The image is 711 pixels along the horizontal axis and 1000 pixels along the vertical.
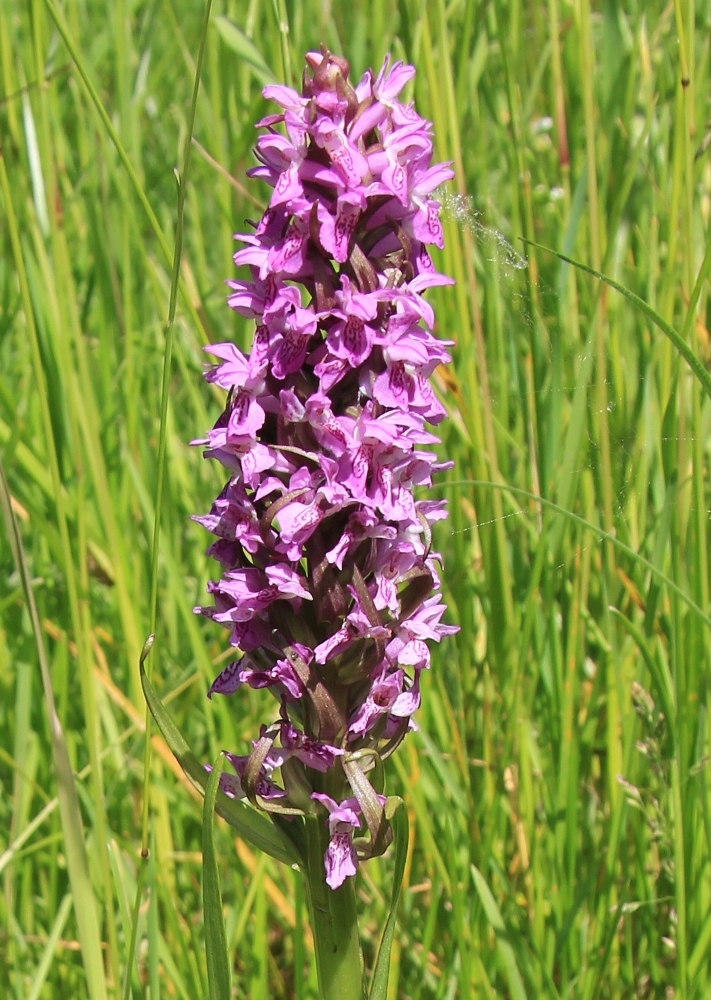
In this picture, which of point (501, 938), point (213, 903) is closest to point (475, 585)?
point (501, 938)

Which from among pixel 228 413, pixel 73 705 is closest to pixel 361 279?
pixel 228 413

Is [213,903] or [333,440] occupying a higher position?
[333,440]

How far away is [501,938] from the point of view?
1.57 m

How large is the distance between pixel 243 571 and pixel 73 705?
1.18 metres

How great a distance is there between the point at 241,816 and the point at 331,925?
6.5 inches

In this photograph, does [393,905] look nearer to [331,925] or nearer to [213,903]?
[331,925]

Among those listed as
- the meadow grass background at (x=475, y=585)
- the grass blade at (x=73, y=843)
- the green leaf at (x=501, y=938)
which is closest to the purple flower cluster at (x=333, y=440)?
the grass blade at (x=73, y=843)

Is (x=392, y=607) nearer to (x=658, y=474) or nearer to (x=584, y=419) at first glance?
(x=584, y=419)

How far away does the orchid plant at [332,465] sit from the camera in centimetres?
107

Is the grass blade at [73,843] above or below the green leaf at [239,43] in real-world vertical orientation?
below

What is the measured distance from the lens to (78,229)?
2.80m

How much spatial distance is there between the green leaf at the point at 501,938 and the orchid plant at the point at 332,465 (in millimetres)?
354

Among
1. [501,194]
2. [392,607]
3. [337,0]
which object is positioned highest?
[337,0]

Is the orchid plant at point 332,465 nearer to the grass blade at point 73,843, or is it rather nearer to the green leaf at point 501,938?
the grass blade at point 73,843
